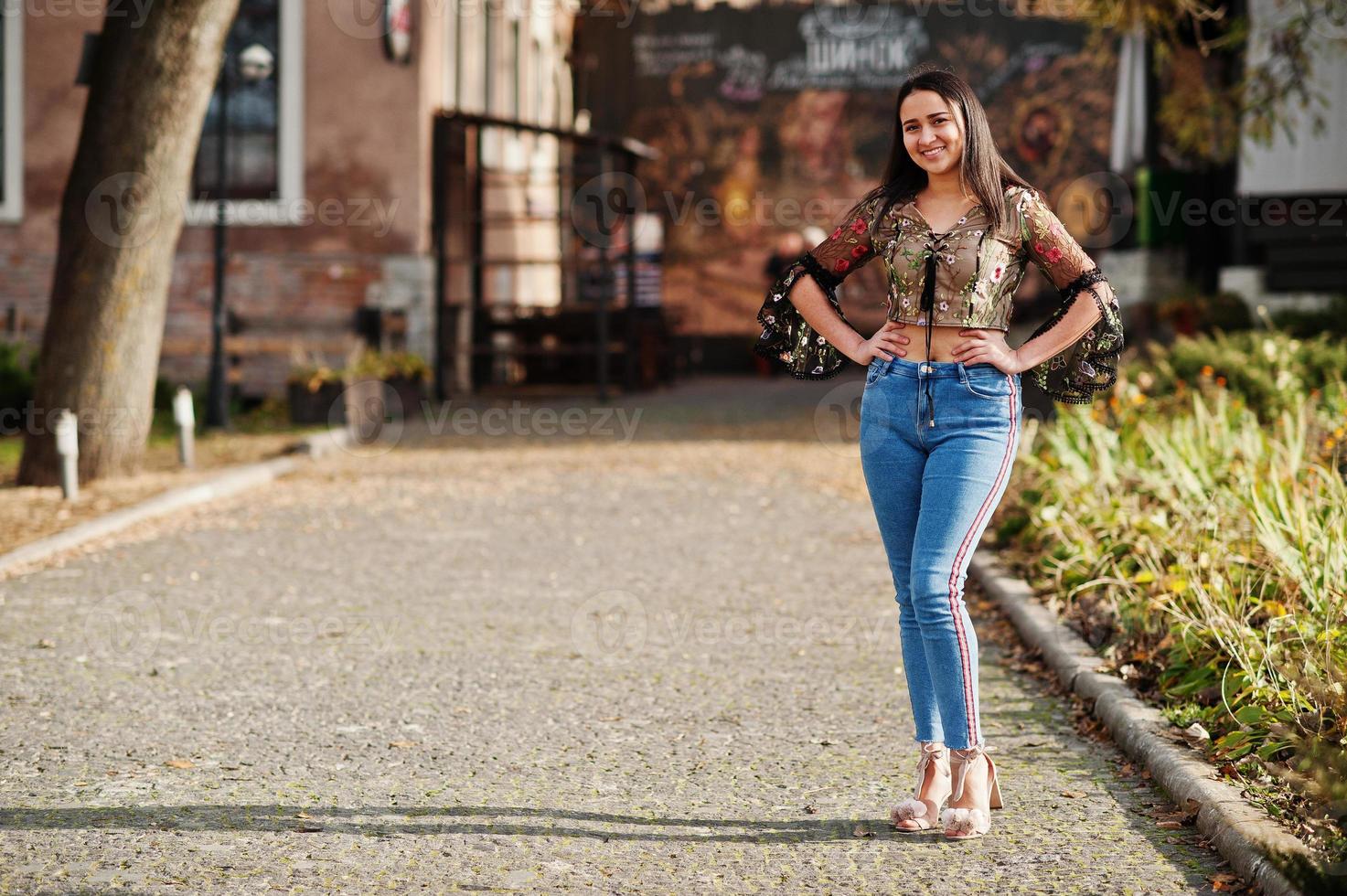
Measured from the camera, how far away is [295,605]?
7.62 meters

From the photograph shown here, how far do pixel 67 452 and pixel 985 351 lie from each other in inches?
314

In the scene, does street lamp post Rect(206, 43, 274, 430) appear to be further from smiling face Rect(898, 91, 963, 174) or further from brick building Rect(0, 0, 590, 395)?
smiling face Rect(898, 91, 963, 174)

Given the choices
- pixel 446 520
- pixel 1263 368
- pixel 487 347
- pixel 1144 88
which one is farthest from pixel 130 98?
pixel 1144 88

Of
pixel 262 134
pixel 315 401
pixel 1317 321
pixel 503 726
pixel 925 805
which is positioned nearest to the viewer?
pixel 925 805

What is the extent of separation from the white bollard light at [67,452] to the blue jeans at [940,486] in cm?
764

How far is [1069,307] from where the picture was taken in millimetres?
4379

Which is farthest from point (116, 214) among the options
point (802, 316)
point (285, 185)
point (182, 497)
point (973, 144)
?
point (285, 185)

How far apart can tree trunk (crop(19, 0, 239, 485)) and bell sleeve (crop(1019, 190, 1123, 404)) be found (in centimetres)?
812

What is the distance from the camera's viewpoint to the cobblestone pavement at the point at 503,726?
4125 mm

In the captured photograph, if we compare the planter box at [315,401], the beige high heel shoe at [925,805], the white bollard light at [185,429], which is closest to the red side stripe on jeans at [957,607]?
the beige high heel shoe at [925,805]

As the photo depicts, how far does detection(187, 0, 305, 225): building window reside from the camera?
19375mm

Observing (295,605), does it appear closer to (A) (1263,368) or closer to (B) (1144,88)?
(A) (1263,368)

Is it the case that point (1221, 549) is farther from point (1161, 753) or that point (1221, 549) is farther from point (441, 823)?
point (441, 823)

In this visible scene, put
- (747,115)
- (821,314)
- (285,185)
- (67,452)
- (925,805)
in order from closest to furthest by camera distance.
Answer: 1. (925,805)
2. (821,314)
3. (67,452)
4. (285,185)
5. (747,115)
